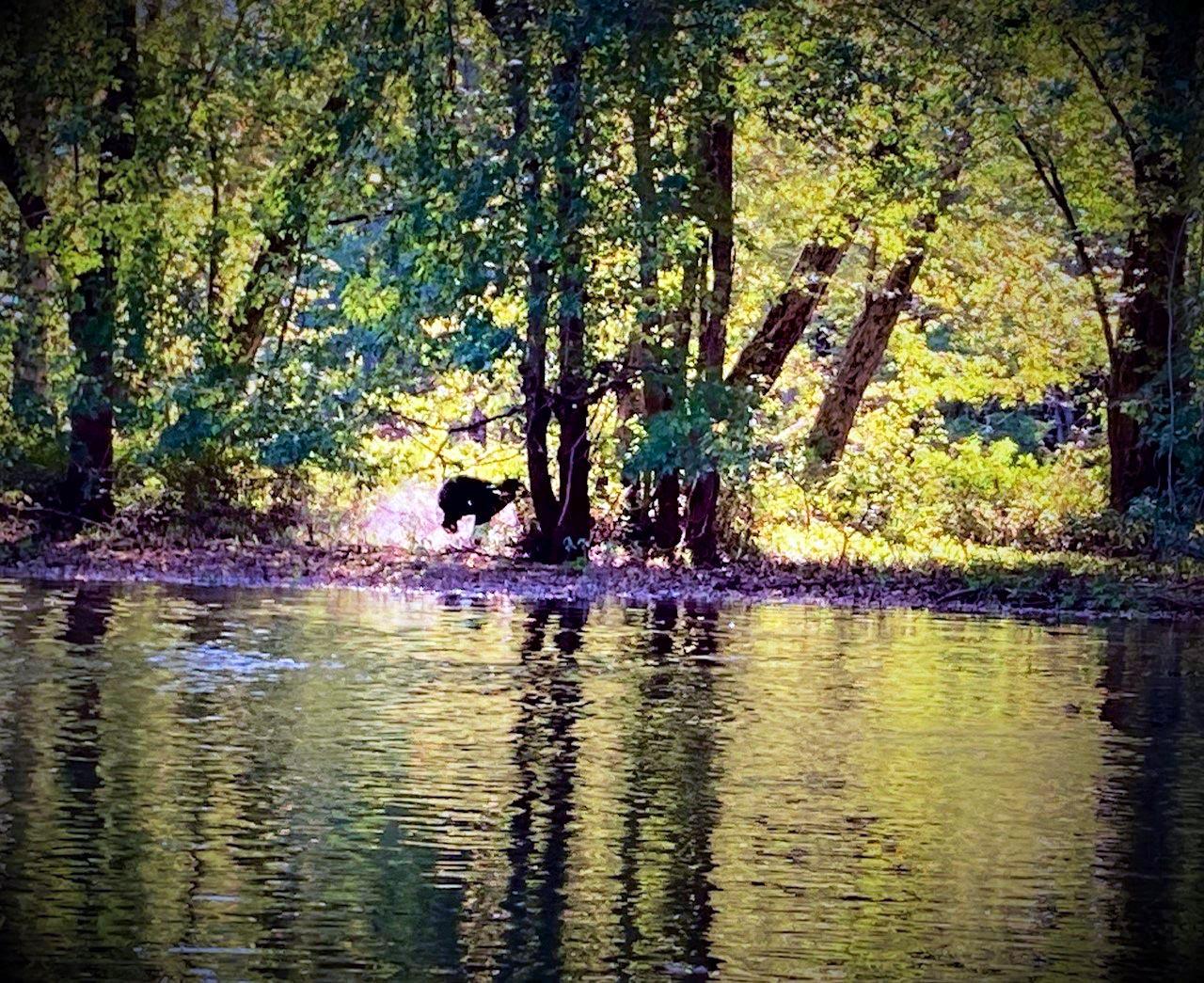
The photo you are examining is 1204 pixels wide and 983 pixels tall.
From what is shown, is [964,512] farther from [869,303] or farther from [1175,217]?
[1175,217]

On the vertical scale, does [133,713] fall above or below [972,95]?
below

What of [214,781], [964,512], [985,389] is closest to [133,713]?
[214,781]

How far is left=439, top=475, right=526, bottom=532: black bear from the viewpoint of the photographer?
80.1 ft

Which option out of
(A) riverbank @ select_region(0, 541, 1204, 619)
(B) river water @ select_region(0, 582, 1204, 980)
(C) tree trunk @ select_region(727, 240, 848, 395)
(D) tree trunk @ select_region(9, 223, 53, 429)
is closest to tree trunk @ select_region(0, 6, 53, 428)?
(D) tree trunk @ select_region(9, 223, 53, 429)

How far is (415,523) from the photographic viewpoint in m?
24.6

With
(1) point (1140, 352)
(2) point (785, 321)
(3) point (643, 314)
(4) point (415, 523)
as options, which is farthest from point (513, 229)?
(1) point (1140, 352)

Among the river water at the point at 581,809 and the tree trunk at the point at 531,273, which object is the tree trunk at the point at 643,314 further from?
the river water at the point at 581,809

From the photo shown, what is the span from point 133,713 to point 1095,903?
565 cm

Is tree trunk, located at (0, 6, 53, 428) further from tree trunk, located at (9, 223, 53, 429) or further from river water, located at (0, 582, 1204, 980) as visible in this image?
river water, located at (0, 582, 1204, 980)

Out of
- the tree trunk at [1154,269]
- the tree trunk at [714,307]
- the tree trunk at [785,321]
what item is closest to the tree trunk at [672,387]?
the tree trunk at [714,307]

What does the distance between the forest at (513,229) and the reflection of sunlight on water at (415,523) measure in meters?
0.09

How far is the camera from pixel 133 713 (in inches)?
437

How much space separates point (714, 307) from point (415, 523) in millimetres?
4623

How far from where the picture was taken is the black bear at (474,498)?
2442 centimetres
